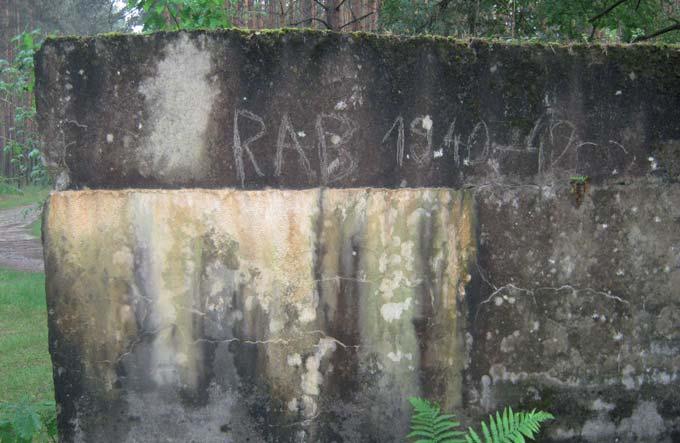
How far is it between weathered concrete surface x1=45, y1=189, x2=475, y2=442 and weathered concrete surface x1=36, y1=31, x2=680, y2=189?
5.5 inches

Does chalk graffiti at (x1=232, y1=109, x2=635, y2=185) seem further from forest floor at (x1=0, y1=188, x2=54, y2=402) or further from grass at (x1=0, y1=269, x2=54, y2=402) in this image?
grass at (x1=0, y1=269, x2=54, y2=402)

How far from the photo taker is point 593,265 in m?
Result: 3.11

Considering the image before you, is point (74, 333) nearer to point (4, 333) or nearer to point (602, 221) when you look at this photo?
point (602, 221)

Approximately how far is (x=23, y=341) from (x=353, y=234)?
5.20m

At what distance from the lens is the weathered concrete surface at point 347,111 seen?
2.83 m

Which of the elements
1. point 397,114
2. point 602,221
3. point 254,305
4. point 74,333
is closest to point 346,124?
point 397,114

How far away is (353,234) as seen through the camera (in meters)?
2.96

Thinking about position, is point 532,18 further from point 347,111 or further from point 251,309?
point 251,309

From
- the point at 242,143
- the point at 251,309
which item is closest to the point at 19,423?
the point at 251,309

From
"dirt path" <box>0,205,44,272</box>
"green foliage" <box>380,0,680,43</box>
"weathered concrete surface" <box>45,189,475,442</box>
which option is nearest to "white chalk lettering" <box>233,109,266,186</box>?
"weathered concrete surface" <box>45,189,475,442</box>

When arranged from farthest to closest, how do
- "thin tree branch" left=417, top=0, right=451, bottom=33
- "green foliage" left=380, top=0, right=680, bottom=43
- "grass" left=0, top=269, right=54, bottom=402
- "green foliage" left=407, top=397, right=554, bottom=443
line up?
"thin tree branch" left=417, top=0, right=451, bottom=33
"green foliage" left=380, top=0, right=680, bottom=43
"grass" left=0, top=269, right=54, bottom=402
"green foliage" left=407, top=397, right=554, bottom=443

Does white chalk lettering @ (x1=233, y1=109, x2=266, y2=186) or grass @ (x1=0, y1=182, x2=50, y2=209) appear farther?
grass @ (x1=0, y1=182, x2=50, y2=209)

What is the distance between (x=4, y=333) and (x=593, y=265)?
255 inches

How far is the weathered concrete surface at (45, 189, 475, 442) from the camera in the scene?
9.45ft
